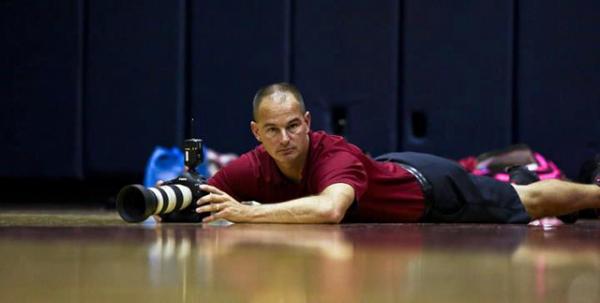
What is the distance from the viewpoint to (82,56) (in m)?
4.89

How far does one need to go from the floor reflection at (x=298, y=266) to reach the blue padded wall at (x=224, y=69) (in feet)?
8.00

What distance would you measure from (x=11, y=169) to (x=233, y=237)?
3140mm

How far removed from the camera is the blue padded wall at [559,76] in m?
4.56

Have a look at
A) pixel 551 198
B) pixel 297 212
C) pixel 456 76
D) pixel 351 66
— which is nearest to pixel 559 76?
pixel 456 76

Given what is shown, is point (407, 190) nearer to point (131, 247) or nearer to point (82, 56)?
point (131, 247)

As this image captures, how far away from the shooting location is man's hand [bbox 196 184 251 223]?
2654 mm

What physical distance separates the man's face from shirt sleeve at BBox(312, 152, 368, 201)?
78mm

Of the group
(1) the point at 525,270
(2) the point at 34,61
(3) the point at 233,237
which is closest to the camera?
(1) the point at 525,270

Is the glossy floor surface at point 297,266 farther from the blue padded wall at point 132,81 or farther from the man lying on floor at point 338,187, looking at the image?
the blue padded wall at point 132,81

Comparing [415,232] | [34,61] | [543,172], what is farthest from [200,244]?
[34,61]

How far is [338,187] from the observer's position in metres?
2.66

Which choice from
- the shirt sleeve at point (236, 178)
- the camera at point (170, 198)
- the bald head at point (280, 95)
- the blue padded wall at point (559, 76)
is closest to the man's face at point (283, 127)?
the bald head at point (280, 95)

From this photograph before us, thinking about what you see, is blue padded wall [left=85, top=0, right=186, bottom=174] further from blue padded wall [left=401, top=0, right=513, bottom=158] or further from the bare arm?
the bare arm

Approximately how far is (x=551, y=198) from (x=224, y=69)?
6.96ft
